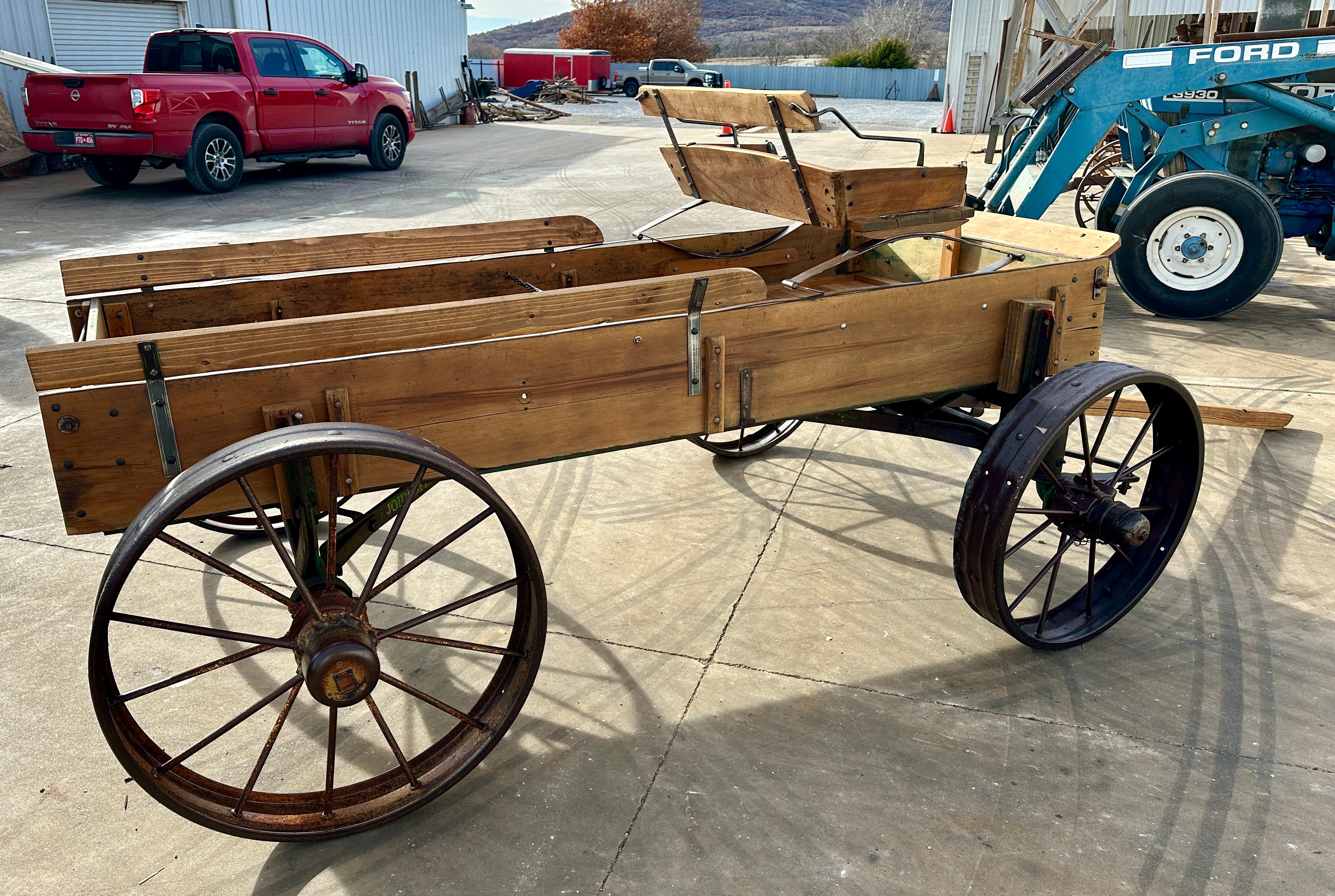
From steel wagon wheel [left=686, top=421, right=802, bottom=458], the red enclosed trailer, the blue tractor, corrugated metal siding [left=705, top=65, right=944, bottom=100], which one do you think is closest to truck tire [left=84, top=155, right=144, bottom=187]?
the blue tractor

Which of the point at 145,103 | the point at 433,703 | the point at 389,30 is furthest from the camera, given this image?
the point at 389,30

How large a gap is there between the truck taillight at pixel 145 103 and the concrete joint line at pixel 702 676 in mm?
9161

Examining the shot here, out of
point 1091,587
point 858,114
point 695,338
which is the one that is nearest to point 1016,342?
point 1091,587

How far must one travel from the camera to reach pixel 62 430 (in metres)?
2.08

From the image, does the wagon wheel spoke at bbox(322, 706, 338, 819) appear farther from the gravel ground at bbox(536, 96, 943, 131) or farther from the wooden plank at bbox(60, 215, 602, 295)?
the gravel ground at bbox(536, 96, 943, 131)

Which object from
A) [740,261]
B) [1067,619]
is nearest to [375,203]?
[740,261]

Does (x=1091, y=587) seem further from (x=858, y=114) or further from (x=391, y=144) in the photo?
(x=858, y=114)

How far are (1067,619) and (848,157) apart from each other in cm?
1505

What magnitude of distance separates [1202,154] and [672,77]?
30.7 meters

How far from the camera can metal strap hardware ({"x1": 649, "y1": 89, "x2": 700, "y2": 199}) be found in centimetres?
376

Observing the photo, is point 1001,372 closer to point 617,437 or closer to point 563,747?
point 617,437

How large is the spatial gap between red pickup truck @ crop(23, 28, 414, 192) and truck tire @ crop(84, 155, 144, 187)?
0.04 feet

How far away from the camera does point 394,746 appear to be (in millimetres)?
2312

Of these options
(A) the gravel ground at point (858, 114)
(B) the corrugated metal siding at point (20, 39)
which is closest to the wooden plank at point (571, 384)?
(B) the corrugated metal siding at point (20, 39)
